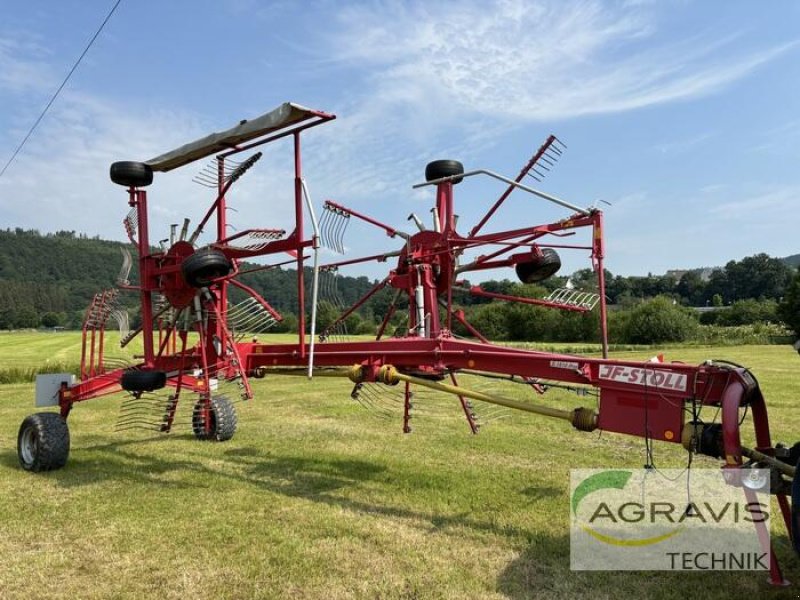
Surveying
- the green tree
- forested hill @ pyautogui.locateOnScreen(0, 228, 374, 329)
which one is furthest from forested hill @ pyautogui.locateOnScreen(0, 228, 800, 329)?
the green tree

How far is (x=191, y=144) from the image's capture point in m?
7.05

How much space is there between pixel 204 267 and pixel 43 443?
3109 millimetres

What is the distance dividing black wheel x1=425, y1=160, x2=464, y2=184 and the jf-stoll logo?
373 centimetres

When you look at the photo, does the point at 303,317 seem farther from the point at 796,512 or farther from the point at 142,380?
the point at 796,512

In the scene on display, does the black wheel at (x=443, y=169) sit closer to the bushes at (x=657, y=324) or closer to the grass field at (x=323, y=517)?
the grass field at (x=323, y=517)

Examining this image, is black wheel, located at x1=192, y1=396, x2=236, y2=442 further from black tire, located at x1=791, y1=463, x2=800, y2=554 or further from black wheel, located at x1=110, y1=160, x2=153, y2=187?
black tire, located at x1=791, y1=463, x2=800, y2=554

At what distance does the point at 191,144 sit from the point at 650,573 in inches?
241

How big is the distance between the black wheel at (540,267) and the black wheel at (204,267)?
3.24 metres

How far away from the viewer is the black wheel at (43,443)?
7141 mm

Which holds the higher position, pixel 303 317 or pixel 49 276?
pixel 49 276

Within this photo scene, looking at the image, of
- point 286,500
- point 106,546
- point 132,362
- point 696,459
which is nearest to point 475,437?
point 696,459

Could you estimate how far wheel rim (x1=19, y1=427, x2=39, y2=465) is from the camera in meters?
7.38

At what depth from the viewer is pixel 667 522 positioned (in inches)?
205

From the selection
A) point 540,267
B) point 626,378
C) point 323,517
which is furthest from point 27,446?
point 626,378
